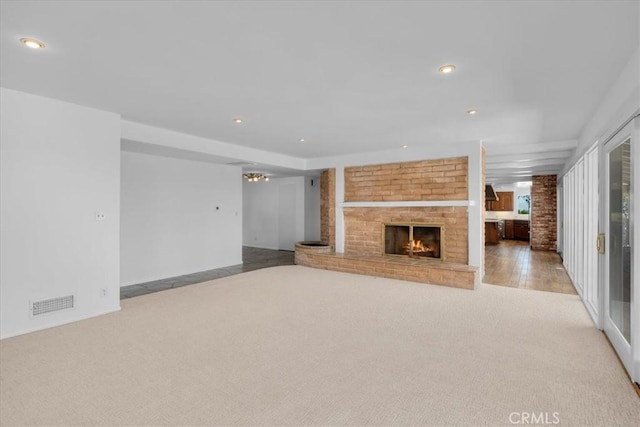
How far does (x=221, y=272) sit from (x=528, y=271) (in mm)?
6032

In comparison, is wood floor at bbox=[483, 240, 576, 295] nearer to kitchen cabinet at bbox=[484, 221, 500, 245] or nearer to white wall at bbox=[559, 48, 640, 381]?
white wall at bbox=[559, 48, 640, 381]

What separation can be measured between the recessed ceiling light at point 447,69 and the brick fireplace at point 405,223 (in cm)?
336

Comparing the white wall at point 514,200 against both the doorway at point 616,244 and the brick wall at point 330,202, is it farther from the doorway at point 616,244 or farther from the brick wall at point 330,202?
the doorway at point 616,244

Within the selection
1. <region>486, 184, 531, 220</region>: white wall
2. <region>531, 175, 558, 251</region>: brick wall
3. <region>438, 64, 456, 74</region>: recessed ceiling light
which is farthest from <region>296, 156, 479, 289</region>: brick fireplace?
<region>486, 184, 531, 220</region>: white wall

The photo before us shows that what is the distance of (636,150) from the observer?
2523 millimetres

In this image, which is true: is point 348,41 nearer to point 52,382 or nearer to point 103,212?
point 52,382

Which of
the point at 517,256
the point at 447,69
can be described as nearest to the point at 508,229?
the point at 517,256

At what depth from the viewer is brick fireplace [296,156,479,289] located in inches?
233

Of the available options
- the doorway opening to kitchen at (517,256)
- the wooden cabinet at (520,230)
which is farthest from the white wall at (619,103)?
the wooden cabinet at (520,230)

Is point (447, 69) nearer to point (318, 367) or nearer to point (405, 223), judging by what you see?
point (318, 367)

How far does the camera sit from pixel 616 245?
10.8ft

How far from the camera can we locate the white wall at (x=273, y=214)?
1002cm

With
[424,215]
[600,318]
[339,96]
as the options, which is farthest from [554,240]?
[339,96]

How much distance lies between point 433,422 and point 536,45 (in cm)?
258
